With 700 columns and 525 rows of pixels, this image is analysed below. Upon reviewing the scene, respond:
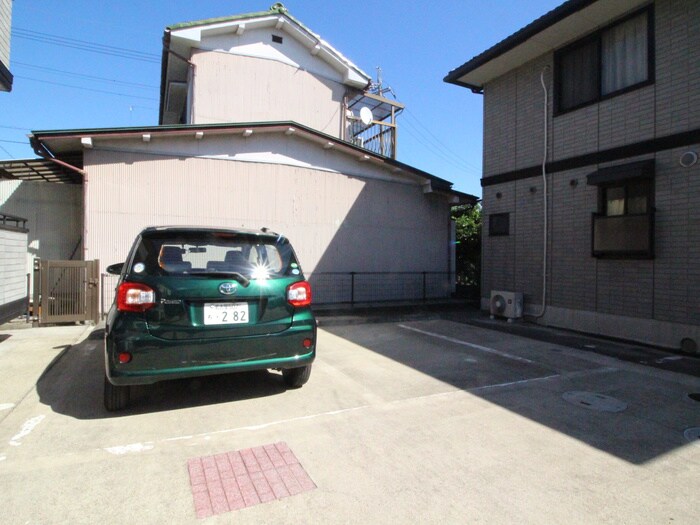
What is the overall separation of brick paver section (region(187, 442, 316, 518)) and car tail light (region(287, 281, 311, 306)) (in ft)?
3.93

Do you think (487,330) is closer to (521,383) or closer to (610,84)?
(521,383)

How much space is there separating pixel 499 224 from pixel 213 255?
740 centimetres

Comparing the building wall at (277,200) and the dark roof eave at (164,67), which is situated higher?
the dark roof eave at (164,67)

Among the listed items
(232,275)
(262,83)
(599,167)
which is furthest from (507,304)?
(262,83)

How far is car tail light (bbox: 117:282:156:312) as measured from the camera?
122 inches

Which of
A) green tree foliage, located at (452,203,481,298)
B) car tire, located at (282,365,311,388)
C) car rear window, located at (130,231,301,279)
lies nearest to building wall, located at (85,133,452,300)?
green tree foliage, located at (452,203,481,298)

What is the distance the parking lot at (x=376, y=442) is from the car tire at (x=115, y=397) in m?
0.07

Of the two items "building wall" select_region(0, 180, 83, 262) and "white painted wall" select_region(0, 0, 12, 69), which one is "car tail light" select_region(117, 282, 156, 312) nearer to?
"white painted wall" select_region(0, 0, 12, 69)

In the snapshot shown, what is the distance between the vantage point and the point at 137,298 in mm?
3098

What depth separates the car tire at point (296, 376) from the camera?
3.98 metres

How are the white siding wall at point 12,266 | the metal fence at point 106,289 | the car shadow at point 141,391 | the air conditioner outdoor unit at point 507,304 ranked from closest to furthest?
the car shadow at point 141,391
the white siding wall at point 12,266
the metal fence at point 106,289
the air conditioner outdoor unit at point 507,304

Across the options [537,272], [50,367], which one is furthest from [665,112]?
[50,367]

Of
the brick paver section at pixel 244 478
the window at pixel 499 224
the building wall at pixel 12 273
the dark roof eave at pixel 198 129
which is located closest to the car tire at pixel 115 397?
the brick paver section at pixel 244 478

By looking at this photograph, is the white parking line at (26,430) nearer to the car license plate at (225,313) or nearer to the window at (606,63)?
the car license plate at (225,313)
